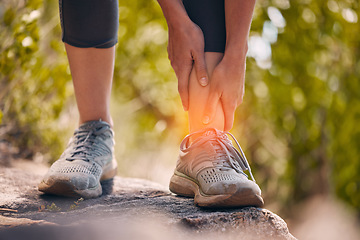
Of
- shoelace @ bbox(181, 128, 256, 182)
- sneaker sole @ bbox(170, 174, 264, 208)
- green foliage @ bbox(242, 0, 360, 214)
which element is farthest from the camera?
green foliage @ bbox(242, 0, 360, 214)

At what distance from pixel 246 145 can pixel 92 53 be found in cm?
250

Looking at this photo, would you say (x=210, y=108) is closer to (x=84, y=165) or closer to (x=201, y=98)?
(x=201, y=98)

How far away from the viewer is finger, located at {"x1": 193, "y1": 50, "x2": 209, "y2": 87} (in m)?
1.05

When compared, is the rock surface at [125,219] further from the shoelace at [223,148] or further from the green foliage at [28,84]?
the green foliage at [28,84]

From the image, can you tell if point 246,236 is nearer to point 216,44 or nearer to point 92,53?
point 216,44

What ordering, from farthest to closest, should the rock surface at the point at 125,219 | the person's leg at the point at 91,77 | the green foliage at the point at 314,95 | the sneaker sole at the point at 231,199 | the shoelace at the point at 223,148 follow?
1. the green foliage at the point at 314,95
2. the person's leg at the point at 91,77
3. the shoelace at the point at 223,148
4. the sneaker sole at the point at 231,199
5. the rock surface at the point at 125,219

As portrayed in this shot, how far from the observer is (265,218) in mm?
923

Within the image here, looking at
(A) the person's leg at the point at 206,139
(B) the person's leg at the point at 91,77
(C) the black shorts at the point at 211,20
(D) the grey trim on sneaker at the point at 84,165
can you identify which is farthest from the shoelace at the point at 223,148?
(B) the person's leg at the point at 91,77

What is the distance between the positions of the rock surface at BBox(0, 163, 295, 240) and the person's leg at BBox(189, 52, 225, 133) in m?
0.24

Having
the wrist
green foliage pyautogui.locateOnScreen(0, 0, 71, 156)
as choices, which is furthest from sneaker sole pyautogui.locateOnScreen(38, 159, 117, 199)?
green foliage pyautogui.locateOnScreen(0, 0, 71, 156)

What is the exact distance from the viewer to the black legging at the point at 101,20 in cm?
109

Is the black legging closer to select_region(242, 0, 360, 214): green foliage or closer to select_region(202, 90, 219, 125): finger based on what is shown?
select_region(202, 90, 219, 125): finger

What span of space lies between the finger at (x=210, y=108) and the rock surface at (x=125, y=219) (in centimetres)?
25

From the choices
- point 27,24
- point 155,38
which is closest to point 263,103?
point 155,38
